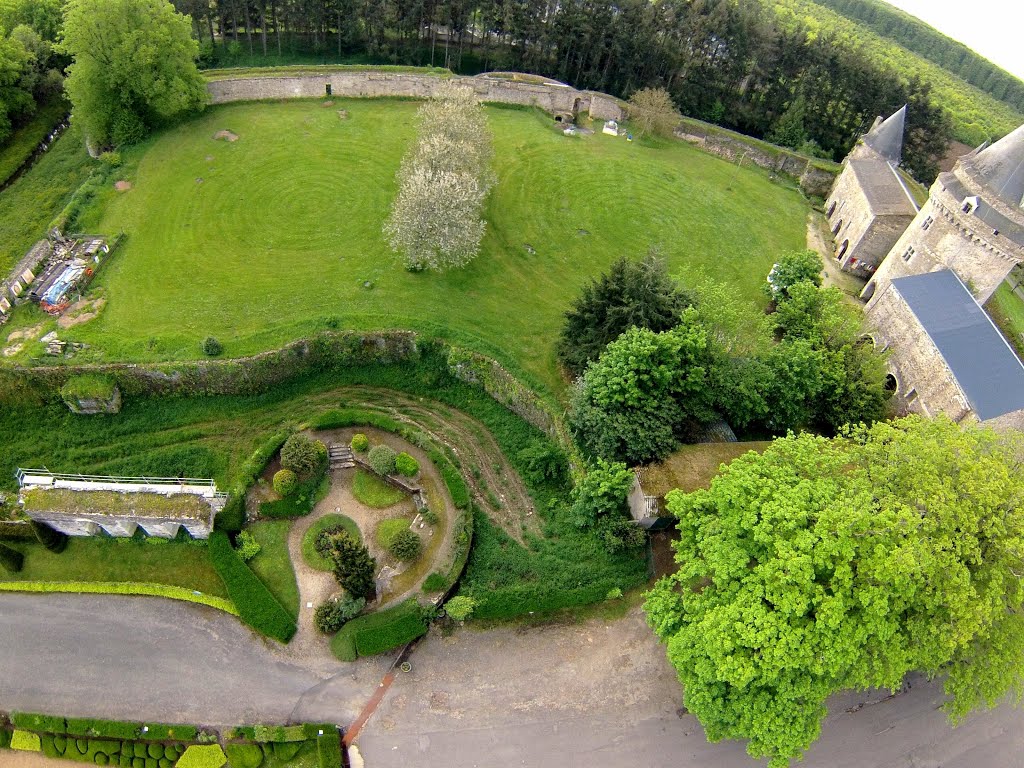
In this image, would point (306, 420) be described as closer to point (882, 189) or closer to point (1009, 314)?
point (882, 189)

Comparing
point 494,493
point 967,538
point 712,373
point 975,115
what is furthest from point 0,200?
point 975,115

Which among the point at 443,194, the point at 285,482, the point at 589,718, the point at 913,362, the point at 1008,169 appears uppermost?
the point at 1008,169

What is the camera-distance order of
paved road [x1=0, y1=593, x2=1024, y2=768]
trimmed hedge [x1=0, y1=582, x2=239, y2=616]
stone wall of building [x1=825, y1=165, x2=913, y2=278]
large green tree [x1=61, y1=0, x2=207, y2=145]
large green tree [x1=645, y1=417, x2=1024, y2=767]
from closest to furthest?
1. large green tree [x1=645, y1=417, x2=1024, y2=767]
2. paved road [x1=0, y1=593, x2=1024, y2=768]
3. trimmed hedge [x1=0, y1=582, x2=239, y2=616]
4. large green tree [x1=61, y1=0, x2=207, y2=145]
5. stone wall of building [x1=825, y1=165, x2=913, y2=278]

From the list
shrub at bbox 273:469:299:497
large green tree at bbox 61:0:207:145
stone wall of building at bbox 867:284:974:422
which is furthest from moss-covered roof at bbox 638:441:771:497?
large green tree at bbox 61:0:207:145

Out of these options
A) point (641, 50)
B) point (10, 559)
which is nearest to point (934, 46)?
point (641, 50)

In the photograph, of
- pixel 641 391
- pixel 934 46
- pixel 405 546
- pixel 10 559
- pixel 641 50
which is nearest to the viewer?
pixel 10 559

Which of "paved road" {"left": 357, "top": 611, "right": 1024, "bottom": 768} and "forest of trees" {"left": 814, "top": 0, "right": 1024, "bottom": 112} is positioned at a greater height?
"forest of trees" {"left": 814, "top": 0, "right": 1024, "bottom": 112}

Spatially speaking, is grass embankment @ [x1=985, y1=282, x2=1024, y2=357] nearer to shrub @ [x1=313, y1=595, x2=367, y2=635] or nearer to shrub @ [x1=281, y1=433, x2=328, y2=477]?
shrub @ [x1=313, y1=595, x2=367, y2=635]
